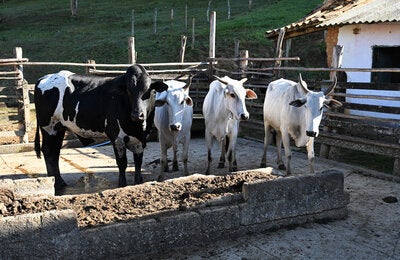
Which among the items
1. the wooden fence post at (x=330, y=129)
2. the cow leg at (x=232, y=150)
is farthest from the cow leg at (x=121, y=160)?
the wooden fence post at (x=330, y=129)

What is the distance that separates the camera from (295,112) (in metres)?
7.01

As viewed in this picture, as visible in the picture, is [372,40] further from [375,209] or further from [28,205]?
[28,205]

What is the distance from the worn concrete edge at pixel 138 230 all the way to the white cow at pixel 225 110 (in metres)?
2.20

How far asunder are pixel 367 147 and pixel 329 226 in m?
3.35

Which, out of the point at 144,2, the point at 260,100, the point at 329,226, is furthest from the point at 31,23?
the point at 329,226

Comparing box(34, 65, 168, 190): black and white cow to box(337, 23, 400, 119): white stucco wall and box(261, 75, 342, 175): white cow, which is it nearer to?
box(261, 75, 342, 175): white cow

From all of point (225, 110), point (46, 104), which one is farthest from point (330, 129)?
point (46, 104)

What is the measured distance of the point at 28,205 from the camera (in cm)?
456

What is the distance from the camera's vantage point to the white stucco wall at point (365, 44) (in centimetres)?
1053

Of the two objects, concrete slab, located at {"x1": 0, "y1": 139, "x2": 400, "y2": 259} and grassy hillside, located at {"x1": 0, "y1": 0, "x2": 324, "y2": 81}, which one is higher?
grassy hillside, located at {"x1": 0, "y1": 0, "x2": 324, "y2": 81}

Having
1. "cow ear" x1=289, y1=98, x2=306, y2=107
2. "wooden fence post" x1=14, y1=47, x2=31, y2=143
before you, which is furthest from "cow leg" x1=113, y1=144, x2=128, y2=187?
"wooden fence post" x1=14, y1=47, x2=31, y2=143

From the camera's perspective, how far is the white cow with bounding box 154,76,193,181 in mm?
6676

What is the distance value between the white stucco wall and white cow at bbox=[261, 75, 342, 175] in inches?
133

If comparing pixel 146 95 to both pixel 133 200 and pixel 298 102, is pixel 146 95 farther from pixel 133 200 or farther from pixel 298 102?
pixel 298 102
